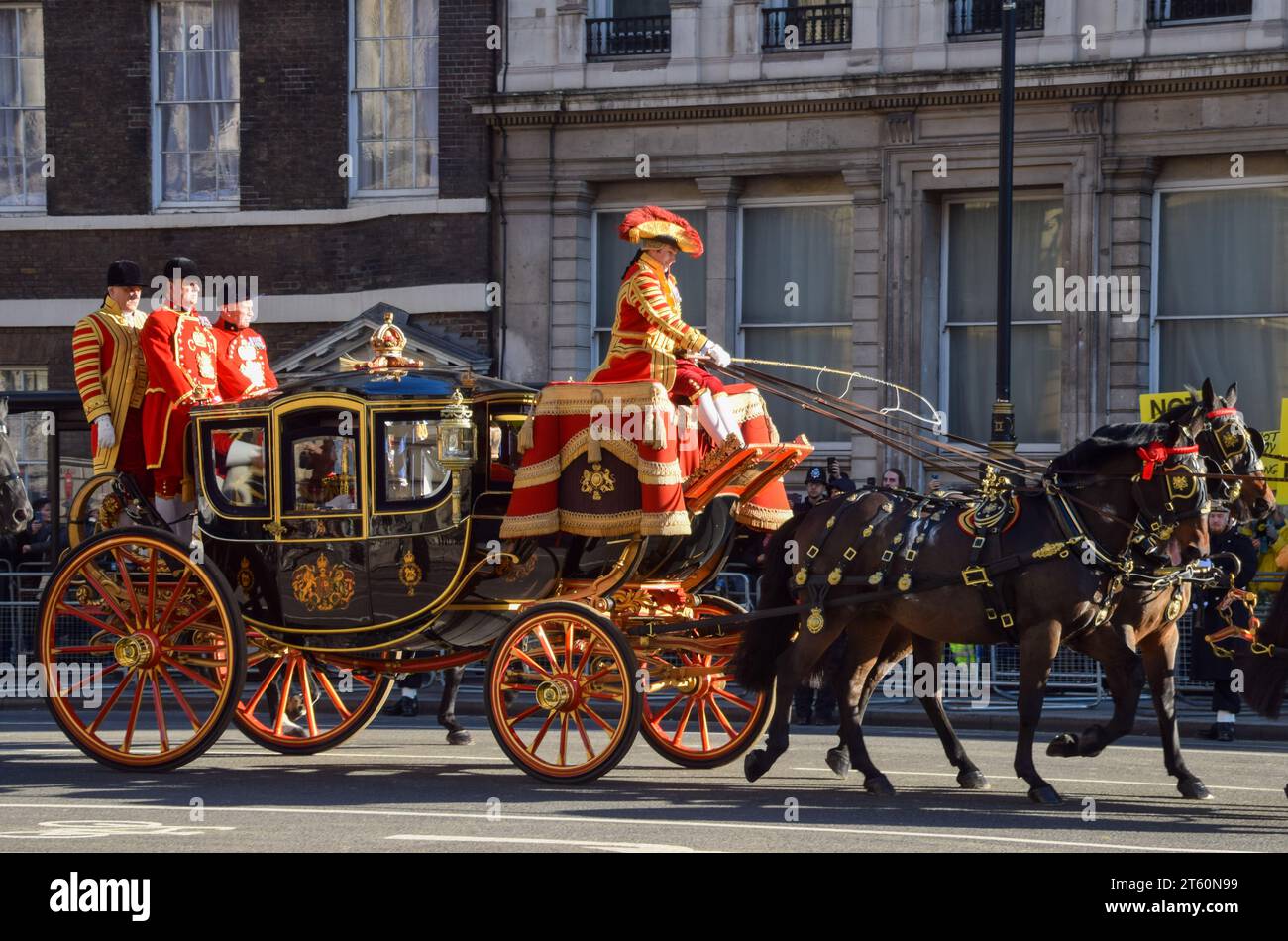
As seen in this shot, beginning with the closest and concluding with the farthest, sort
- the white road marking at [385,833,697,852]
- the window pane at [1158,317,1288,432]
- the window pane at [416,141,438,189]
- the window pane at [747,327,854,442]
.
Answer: the white road marking at [385,833,697,852] → the window pane at [1158,317,1288,432] → the window pane at [747,327,854,442] → the window pane at [416,141,438,189]

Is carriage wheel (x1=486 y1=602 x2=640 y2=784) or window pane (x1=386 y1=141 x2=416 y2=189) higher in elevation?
window pane (x1=386 y1=141 x2=416 y2=189)

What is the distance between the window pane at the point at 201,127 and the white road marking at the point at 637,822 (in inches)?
644

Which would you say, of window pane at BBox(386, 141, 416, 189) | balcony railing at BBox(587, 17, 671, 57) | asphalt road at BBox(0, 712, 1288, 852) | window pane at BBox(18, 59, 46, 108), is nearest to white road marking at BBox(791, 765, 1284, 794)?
asphalt road at BBox(0, 712, 1288, 852)

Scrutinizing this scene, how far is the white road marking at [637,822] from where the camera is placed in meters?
10.1

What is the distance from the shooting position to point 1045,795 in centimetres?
1156

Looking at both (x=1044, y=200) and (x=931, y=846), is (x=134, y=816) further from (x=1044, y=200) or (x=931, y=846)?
(x=1044, y=200)

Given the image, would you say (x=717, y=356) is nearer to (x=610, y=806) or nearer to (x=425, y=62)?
(x=610, y=806)

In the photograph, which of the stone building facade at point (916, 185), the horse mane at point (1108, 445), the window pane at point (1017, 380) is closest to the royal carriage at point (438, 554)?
the horse mane at point (1108, 445)

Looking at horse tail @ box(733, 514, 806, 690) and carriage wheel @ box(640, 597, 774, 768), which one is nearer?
horse tail @ box(733, 514, 806, 690)

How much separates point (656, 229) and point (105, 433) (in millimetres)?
3663

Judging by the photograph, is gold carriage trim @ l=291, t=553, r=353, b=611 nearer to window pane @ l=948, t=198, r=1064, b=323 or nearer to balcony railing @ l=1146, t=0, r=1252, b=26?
window pane @ l=948, t=198, r=1064, b=323

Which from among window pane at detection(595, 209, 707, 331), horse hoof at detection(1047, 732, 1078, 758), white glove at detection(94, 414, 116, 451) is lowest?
horse hoof at detection(1047, 732, 1078, 758)

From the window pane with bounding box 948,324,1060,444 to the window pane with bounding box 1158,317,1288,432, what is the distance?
3.94ft

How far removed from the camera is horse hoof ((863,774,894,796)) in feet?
39.6
